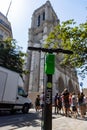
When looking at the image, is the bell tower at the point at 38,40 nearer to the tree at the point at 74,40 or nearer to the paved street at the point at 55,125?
the tree at the point at 74,40

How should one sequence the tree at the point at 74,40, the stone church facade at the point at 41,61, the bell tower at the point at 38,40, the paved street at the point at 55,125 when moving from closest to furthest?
the paved street at the point at 55,125, the tree at the point at 74,40, the stone church facade at the point at 41,61, the bell tower at the point at 38,40

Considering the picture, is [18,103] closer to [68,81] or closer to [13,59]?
[13,59]

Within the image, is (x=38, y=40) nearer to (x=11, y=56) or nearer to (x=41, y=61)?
(x=41, y=61)

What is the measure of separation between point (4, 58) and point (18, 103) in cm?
806

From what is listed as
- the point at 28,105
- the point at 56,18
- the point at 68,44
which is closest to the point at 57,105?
the point at 28,105

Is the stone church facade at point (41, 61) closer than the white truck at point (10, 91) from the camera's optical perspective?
No

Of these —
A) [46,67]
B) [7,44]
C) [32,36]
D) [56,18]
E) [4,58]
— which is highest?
[56,18]

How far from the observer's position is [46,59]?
431 centimetres

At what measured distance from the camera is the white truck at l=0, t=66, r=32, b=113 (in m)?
14.6

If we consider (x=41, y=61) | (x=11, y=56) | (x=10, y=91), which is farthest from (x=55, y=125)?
(x=41, y=61)

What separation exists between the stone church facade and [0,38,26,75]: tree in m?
18.7

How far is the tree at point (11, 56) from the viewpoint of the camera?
2339cm

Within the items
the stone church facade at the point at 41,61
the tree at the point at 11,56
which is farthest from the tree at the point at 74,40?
the stone church facade at the point at 41,61

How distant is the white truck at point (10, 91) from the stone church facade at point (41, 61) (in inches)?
1032
